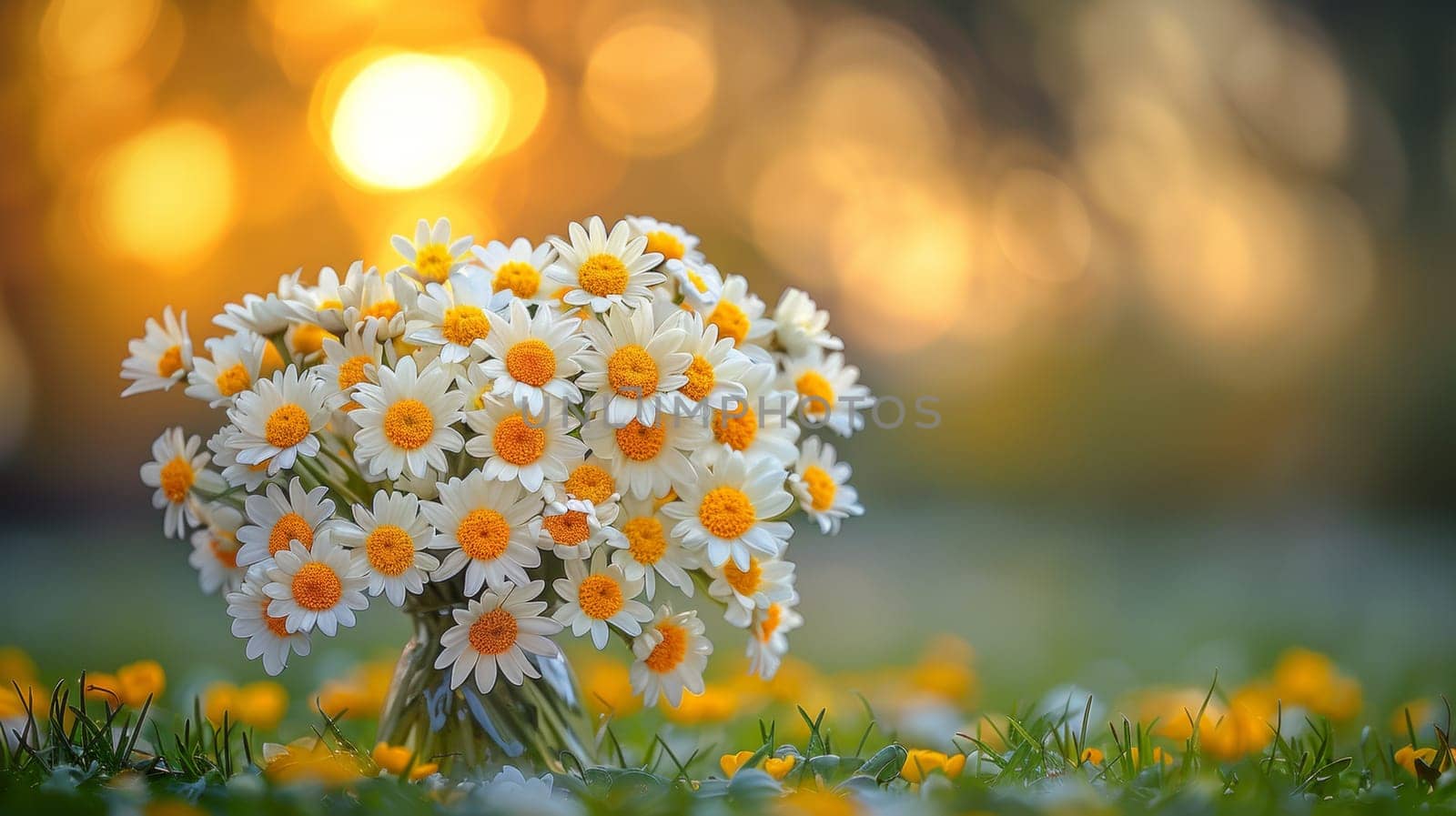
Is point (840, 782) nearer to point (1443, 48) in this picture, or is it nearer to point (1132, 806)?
point (1132, 806)

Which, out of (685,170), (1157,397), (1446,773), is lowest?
(1446,773)

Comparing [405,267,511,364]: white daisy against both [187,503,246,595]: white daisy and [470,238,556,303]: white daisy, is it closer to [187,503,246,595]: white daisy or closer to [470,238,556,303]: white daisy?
[470,238,556,303]: white daisy

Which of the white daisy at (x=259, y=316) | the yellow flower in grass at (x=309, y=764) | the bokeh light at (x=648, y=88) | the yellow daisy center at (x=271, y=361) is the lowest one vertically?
the yellow flower in grass at (x=309, y=764)

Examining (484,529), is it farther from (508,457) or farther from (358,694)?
(358,694)

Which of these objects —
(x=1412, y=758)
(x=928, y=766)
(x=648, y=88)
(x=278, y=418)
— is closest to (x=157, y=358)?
(x=278, y=418)

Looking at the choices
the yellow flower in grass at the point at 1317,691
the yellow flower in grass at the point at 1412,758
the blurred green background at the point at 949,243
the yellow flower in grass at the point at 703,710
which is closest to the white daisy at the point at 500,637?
the yellow flower in grass at the point at 703,710

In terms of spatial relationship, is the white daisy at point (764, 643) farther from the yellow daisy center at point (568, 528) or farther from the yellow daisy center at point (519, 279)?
the yellow daisy center at point (519, 279)

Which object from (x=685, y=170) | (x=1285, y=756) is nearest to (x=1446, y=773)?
(x=1285, y=756)
